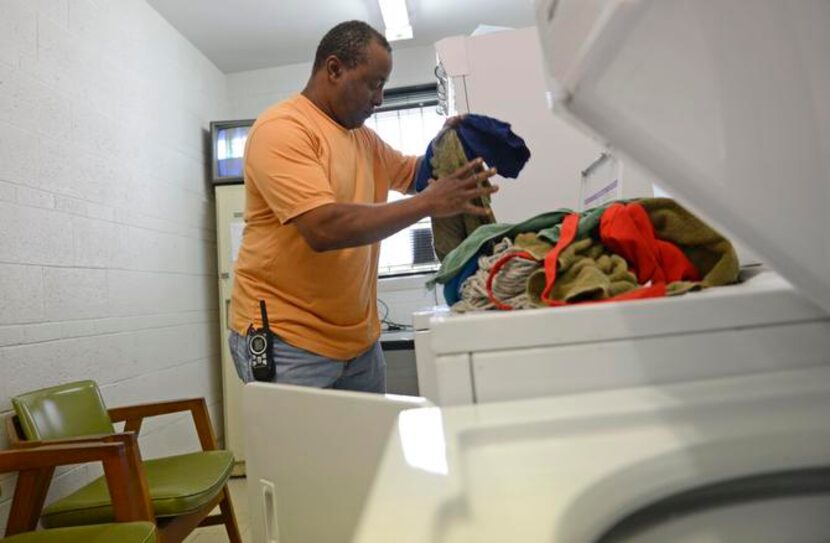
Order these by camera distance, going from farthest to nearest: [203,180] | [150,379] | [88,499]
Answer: [203,180] → [150,379] → [88,499]

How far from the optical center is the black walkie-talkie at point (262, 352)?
4.01 ft

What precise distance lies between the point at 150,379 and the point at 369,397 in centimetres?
216

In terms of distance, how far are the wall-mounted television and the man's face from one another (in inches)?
73.0

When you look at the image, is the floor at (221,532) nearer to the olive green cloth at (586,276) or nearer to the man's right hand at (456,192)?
the man's right hand at (456,192)

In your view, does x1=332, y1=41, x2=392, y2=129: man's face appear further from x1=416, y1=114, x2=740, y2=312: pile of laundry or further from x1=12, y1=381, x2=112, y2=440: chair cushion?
x1=12, y1=381, x2=112, y2=440: chair cushion

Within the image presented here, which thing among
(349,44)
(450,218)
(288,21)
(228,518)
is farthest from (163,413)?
(288,21)

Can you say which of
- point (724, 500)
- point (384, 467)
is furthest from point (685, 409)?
point (384, 467)

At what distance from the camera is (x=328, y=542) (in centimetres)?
69

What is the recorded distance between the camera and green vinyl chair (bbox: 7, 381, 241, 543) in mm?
1437

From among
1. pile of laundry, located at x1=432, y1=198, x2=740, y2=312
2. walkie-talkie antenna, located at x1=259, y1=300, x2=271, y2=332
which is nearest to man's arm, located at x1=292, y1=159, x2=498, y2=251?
walkie-talkie antenna, located at x1=259, y1=300, x2=271, y2=332

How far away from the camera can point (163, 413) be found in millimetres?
1848

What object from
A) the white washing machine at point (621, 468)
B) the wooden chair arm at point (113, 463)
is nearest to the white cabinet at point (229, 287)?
the wooden chair arm at point (113, 463)

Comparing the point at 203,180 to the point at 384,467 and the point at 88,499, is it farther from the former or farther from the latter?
the point at 384,467

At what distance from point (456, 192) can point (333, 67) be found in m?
0.53
